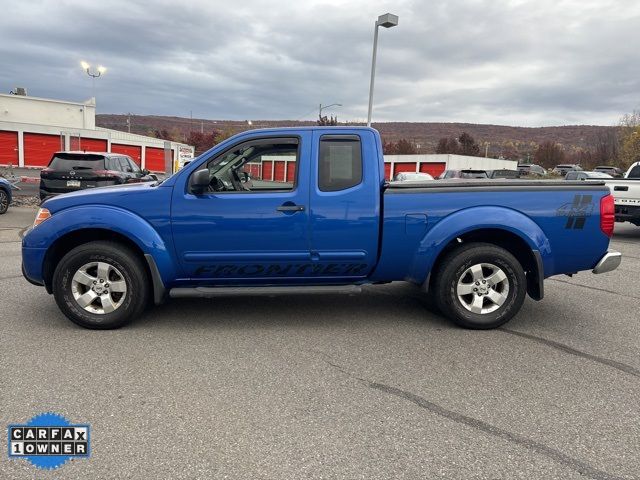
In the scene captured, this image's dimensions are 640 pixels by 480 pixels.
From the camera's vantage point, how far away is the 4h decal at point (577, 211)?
4441 millimetres

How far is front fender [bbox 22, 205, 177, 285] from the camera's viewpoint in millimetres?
4266

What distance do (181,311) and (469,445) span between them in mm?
3365

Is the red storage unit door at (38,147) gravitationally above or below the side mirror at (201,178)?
above

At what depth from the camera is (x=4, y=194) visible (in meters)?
12.7

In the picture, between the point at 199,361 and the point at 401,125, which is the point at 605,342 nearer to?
the point at 199,361

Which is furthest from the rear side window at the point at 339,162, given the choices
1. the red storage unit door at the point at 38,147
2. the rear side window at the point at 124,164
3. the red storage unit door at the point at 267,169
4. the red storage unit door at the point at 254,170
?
the red storage unit door at the point at 38,147

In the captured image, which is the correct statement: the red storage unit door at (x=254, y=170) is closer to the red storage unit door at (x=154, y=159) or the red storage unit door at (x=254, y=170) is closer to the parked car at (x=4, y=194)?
the parked car at (x=4, y=194)

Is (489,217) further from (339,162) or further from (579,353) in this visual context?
(339,162)

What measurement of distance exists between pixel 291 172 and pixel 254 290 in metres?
1.20

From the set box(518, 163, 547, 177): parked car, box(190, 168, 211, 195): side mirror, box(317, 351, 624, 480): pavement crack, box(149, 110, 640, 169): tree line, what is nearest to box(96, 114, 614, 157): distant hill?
box(149, 110, 640, 169): tree line

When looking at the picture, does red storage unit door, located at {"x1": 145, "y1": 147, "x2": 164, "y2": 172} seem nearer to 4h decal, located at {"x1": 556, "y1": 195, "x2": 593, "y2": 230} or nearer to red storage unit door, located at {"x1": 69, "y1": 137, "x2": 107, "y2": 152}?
red storage unit door, located at {"x1": 69, "y1": 137, "x2": 107, "y2": 152}

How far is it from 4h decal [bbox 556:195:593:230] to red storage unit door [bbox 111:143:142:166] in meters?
45.5

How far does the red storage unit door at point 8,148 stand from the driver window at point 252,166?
43374mm

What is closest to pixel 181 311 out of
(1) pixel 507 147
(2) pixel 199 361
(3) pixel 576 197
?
(2) pixel 199 361
